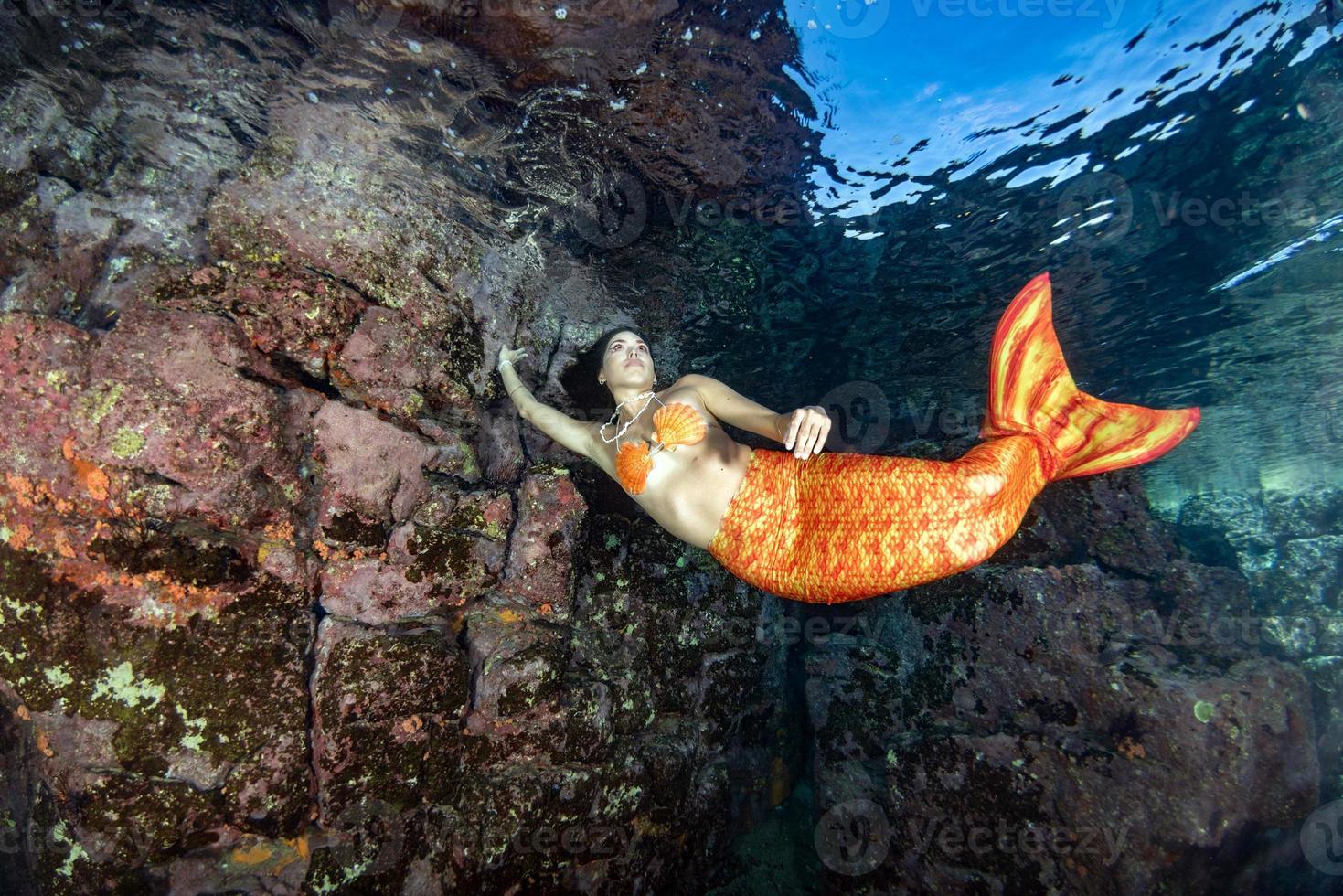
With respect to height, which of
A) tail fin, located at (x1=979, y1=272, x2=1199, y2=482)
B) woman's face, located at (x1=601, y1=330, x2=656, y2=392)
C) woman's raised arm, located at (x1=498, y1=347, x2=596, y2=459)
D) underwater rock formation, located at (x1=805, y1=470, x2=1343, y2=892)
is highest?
tail fin, located at (x1=979, y1=272, x2=1199, y2=482)

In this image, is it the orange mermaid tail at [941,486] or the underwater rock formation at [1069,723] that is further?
the underwater rock formation at [1069,723]

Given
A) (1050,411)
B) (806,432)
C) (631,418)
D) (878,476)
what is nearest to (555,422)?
(631,418)

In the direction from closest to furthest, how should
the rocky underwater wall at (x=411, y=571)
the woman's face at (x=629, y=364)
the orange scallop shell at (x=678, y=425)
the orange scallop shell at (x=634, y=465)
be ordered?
the rocky underwater wall at (x=411, y=571), the orange scallop shell at (x=678, y=425), the orange scallop shell at (x=634, y=465), the woman's face at (x=629, y=364)

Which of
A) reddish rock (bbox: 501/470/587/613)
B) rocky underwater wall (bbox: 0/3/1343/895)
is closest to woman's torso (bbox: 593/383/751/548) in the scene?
reddish rock (bbox: 501/470/587/613)

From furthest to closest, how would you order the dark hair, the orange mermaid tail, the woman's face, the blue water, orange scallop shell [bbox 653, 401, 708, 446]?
the dark hair → the woman's face → the blue water → orange scallop shell [bbox 653, 401, 708, 446] → the orange mermaid tail

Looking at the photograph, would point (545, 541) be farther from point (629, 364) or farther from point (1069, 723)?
point (1069, 723)

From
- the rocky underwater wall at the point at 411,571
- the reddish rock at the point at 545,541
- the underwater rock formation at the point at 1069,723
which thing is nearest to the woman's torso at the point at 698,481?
the reddish rock at the point at 545,541

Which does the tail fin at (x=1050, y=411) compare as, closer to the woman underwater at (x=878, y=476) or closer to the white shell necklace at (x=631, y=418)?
the woman underwater at (x=878, y=476)

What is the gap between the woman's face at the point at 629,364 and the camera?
4.63 m

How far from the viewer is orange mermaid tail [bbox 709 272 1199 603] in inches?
141

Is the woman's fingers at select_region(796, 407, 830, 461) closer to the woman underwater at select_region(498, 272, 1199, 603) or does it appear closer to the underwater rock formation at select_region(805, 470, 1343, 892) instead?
the woman underwater at select_region(498, 272, 1199, 603)

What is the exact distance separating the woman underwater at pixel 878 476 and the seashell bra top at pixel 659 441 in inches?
0.4

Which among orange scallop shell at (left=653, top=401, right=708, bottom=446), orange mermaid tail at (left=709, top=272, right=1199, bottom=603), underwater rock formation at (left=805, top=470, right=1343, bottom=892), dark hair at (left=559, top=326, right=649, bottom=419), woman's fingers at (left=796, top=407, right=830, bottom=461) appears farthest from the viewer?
dark hair at (left=559, top=326, right=649, bottom=419)

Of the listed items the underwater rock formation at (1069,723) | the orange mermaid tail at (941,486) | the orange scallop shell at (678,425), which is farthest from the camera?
the underwater rock formation at (1069,723)
